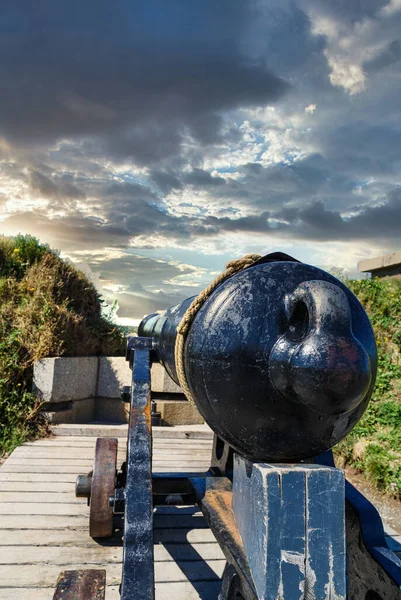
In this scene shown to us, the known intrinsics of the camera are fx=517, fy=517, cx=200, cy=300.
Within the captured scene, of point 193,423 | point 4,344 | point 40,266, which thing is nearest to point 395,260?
point 193,423

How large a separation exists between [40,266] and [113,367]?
69.0 inches

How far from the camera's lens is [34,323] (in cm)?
638

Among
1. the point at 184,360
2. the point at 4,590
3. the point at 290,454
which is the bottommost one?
the point at 4,590

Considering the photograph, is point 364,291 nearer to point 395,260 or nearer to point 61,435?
point 395,260

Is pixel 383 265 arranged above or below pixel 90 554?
above

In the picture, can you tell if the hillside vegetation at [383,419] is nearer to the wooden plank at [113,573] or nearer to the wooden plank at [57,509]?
the wooden plank at [57,509]

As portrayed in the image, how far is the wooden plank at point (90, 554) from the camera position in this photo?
2.73 meters

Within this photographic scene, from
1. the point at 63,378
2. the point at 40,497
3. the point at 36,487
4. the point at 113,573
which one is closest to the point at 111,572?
the point at 113,573

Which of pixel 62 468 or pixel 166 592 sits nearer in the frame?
pixel 166 592

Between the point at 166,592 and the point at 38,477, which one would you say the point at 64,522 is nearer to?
the point at 38,477

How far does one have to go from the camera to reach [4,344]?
5.97 meters

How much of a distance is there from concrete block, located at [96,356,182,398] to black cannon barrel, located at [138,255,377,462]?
17.1 ft

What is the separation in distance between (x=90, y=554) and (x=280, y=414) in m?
1.99

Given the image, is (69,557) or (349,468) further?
(349,468)
